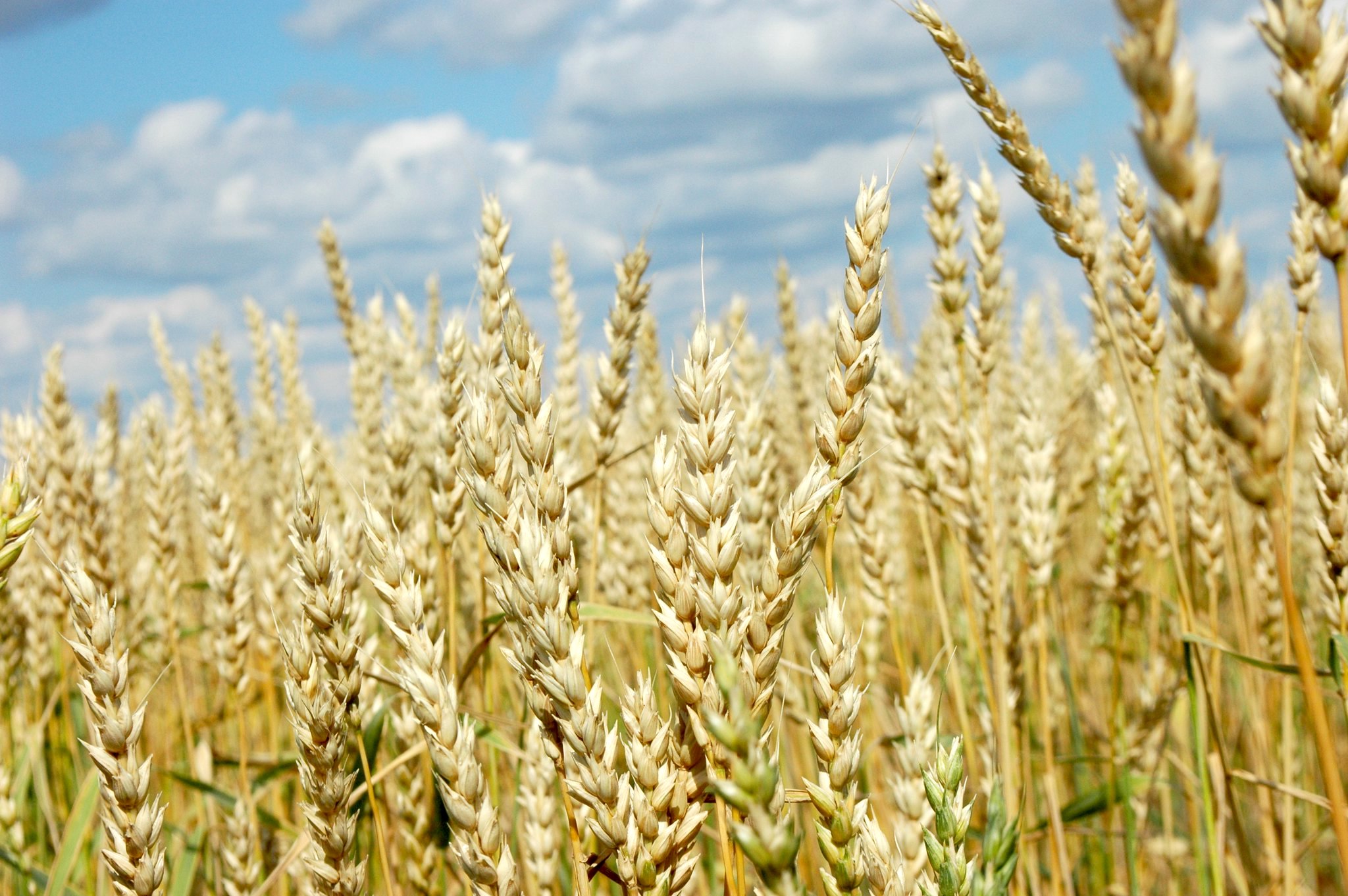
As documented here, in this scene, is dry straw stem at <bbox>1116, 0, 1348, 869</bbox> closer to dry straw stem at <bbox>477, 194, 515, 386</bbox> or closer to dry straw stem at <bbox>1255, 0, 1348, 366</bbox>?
dry straw stem at <bbox>1255, 0, 1348, 366</bbox>

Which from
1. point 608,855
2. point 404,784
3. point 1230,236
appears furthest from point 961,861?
point 404,784

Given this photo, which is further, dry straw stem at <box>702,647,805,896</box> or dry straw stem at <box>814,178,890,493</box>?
dry straw stem at <box>814,178,890,493</box>

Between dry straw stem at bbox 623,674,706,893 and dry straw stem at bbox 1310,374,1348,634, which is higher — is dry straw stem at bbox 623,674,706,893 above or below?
below

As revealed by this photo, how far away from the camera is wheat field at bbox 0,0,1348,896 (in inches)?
40.1

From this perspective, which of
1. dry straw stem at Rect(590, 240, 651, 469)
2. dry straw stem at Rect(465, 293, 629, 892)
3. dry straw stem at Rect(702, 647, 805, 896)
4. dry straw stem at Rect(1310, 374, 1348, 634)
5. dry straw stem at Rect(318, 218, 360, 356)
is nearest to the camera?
dry straw stem at Rect(702, 647, 805, 896)

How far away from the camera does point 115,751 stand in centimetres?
122

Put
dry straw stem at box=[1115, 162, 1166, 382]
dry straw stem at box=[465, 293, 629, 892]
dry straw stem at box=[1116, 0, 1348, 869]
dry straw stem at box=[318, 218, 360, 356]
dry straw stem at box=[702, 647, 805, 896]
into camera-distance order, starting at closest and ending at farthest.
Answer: dry straw stem at box=[1116, 0, 1348, 869] → dry straw stem at box=[702, 647, 805, 896] → dry straw stem at box=[465, 293, 629, 892] → dry straw stem at box=[1115, 162, 1166, 382] → dry straw stem at box=[318, 218, 360, 356]

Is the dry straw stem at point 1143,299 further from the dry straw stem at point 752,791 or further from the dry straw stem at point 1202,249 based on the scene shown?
the dry straw stem at point 752,791

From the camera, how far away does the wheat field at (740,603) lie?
1.02 metres

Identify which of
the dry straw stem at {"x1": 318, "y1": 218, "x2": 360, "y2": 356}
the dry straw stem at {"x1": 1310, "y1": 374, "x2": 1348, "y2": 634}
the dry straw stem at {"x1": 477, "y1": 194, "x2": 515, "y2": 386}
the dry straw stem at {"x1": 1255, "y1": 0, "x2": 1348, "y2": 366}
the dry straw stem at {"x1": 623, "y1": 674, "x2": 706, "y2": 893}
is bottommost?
the dry straw stem at {"x1": 623, "y1": 674, "x2": 706, "y2": 893}

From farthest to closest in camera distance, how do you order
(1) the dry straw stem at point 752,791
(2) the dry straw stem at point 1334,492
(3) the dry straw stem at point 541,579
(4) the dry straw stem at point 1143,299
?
(4) the dry straw stem at point 1143,299 < (2) the dry straw stem at point 1334,492 < (3) the dry straw stem at point 541,579 < (1) the dry straw stem at point 752,791

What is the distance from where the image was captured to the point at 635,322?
2141mm

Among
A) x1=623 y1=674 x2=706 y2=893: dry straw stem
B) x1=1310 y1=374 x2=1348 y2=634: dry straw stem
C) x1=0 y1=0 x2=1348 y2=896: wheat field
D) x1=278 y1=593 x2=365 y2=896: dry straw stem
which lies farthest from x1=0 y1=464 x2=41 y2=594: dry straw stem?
x1=1310 y1=374 x2=1348 y2=634: dry straw stem

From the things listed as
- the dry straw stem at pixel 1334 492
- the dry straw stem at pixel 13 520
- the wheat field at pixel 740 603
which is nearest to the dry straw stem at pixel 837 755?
the wheat field at pixel 740 603
